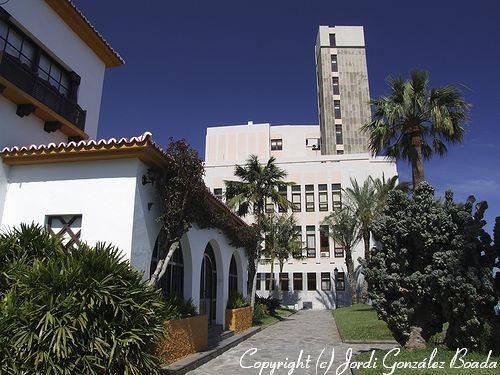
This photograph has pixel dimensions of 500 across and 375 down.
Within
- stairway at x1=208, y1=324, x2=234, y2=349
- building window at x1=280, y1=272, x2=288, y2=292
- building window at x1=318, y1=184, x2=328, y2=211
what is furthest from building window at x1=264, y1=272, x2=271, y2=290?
stairway at x1=208, y1=324, x2=234, y2=349

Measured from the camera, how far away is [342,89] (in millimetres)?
65000

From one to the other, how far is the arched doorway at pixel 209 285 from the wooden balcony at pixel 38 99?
6264 millimetres

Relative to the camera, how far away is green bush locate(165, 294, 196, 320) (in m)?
9.93

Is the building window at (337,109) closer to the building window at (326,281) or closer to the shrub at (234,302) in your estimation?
the building window at (326,281)

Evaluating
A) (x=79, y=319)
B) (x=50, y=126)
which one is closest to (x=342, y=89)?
(x=50, y=126)

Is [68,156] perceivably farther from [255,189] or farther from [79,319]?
[255,189]

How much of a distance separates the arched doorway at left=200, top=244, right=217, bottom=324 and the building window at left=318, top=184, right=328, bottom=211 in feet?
104

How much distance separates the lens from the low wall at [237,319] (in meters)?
16.8

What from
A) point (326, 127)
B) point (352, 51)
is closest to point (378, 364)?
point (326, 127)

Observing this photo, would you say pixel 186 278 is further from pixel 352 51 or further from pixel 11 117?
pixel 352 51

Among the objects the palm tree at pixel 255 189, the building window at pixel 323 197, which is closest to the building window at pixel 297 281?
the building window at pixel 323 197

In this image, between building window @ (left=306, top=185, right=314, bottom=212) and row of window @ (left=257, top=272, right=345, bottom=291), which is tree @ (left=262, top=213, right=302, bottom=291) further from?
building window @ (left=306, top=185, right=314, bottom=212)

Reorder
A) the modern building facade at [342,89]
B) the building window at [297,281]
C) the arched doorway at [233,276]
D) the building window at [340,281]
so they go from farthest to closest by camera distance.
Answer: the modern building facade at [342,89] → the building window at [297,281] → the building window at [340,281] → the arched doorway at [233,276]

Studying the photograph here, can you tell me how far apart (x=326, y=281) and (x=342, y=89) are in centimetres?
3319
